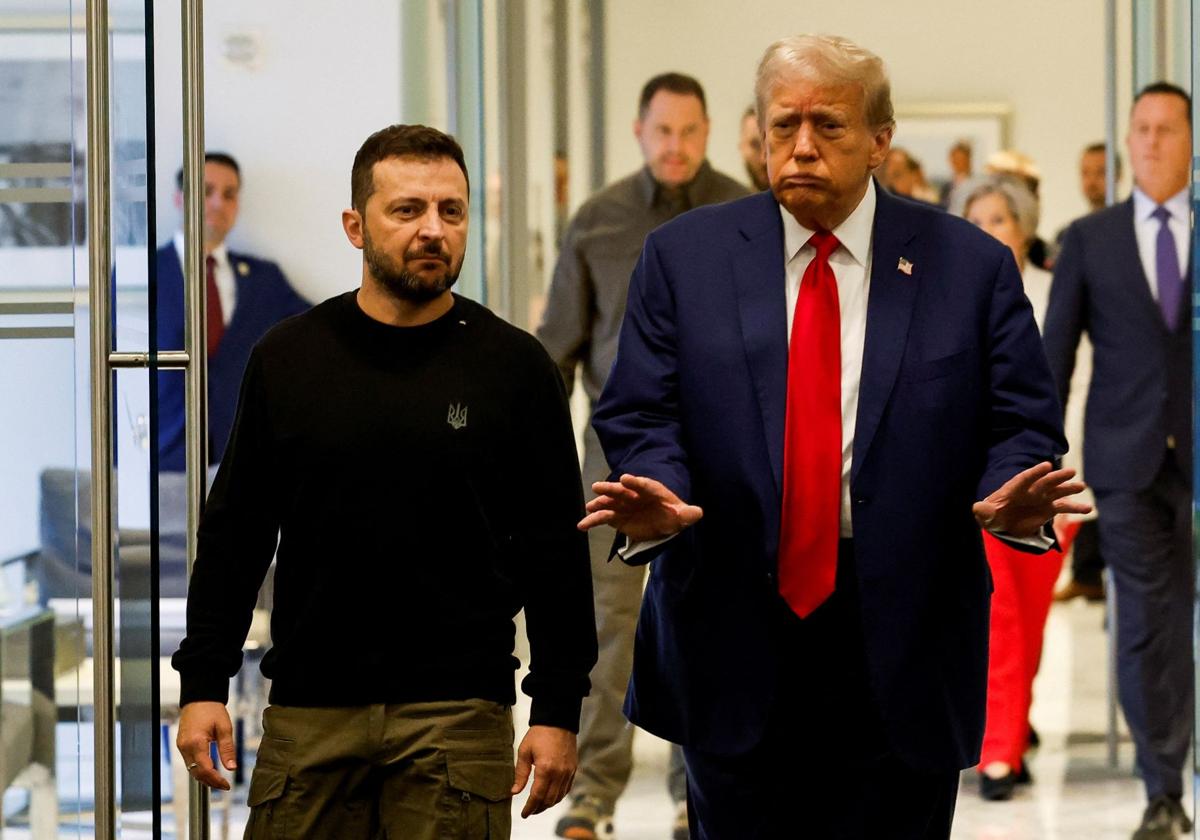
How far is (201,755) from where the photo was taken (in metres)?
2.89

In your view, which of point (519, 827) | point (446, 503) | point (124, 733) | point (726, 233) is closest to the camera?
point (446, 503)

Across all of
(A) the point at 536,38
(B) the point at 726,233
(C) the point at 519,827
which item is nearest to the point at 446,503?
(B) the point at 726,233

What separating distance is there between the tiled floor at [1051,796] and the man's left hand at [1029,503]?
2.80m

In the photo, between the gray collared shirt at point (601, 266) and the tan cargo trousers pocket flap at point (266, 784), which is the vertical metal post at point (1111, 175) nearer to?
the gray collared shirt at point (601, 266)

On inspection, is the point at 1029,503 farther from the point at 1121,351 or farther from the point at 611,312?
the point at 1121,351

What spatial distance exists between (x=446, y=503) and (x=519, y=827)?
2.85 meters

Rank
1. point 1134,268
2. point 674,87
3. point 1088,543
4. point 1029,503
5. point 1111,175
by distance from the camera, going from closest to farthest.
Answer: point 1029,503 < point 674,87 < point 1134,268 < point 1111,175 < point 1088,543

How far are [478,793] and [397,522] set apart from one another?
0.38 meters

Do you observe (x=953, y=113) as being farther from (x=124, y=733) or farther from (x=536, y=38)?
(x=124, y=733)

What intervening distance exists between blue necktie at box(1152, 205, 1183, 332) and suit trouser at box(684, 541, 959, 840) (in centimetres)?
299

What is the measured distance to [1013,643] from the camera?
6.08 m

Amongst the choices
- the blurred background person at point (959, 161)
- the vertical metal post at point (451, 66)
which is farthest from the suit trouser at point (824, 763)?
the blurred background person at point (959, 161)

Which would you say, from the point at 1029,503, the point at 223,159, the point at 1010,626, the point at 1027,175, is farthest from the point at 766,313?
the point at 1027,175

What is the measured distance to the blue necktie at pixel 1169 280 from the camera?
5.71 metres
